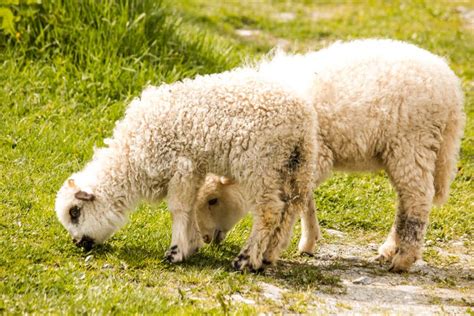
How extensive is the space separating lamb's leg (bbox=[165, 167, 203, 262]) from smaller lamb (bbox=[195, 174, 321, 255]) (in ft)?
1.58

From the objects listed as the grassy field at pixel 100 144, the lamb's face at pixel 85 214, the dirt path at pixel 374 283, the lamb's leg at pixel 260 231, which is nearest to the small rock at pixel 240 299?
the grassy field at pixel 100 144

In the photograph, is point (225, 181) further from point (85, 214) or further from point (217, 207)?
point (85, 214)

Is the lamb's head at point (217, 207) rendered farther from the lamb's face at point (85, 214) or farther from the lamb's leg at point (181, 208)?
the lamb's face at point (85, 214)

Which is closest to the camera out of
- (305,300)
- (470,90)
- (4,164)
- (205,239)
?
(305,300)

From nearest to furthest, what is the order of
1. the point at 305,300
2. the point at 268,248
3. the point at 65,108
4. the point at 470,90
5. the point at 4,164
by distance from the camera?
the point at 305,300, the point at 268,248, the point at 4,164, the point at 65,108, the point at 470,90

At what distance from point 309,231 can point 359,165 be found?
29.3 inches

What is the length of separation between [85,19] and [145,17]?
725 mm

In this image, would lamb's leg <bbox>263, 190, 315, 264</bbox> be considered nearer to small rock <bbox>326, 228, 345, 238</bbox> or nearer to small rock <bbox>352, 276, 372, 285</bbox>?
small rock <bbox>352, 276, 372, 285</bbox>

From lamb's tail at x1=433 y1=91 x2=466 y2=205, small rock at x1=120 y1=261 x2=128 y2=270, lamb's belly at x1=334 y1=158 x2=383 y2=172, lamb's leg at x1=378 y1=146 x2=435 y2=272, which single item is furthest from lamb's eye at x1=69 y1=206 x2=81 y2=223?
lamb's tail at x1=433 y1=91 x2=466 y2=205

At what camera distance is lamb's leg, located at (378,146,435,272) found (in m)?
7.60

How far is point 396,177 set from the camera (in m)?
7.67

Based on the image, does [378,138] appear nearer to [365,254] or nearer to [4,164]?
[365,254]

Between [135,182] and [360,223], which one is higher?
[135,182]

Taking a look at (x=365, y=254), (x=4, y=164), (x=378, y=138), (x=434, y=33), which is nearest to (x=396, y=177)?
(x=378, y=138)
